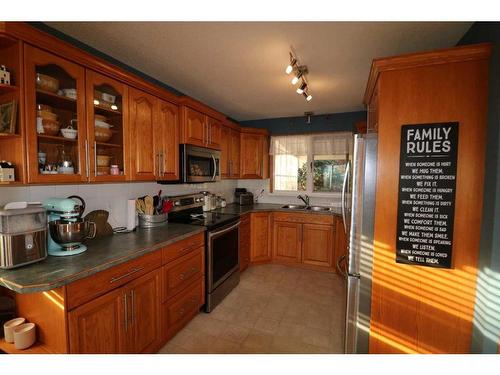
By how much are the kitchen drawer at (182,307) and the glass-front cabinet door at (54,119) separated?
123cm

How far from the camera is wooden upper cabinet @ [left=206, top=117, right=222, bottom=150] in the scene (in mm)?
2896

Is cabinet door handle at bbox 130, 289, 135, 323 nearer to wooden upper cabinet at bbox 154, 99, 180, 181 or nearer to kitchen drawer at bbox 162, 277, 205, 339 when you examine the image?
kitchen drawer at bbox 162, 277, 205, 339

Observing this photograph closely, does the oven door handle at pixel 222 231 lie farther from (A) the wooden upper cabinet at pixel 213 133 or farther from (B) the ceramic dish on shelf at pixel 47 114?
(B) the ceramic dish on shelf at pixel 47 114

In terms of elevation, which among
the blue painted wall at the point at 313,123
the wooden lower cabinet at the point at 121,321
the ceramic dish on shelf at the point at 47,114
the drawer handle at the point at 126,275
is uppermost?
the blue painted wall at the point at 313,123

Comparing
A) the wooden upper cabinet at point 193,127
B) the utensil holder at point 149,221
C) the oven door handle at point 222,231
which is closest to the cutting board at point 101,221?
the utensil holder at point 149,221

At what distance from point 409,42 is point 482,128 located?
894 mm

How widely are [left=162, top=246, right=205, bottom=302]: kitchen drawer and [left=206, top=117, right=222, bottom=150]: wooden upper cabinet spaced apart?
137 cm

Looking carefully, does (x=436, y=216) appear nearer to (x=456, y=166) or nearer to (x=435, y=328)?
(x=456, y=166)

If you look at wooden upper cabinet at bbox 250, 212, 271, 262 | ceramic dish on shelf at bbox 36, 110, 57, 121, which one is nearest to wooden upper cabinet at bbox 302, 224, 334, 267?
wooden upper cabinet at bbox 250, 212, 271, 262

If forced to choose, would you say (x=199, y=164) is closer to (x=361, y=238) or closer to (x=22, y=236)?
(x=22, y=236)

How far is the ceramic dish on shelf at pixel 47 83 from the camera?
4.54ft

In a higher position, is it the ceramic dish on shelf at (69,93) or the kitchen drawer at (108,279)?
the ceramic dish on shelf at (69,93)
